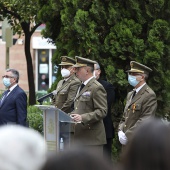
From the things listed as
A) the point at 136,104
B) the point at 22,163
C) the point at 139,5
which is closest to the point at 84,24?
the point at 139,5

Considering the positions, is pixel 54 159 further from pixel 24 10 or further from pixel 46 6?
pixel 24 10

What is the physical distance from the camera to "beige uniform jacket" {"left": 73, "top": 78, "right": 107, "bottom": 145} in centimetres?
937

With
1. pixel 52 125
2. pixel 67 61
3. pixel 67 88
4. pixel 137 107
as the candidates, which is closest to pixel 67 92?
pixel 67 88

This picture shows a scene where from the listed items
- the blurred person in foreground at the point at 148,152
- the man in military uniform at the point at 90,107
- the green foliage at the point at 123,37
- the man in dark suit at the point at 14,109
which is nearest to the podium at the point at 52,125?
the man in military uniform at the point at 90,107

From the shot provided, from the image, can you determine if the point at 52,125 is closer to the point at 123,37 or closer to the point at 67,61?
the point at 67,61

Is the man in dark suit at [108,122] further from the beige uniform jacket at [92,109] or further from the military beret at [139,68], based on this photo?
the military beret at [139,68]

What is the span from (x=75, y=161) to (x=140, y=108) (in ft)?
20.5

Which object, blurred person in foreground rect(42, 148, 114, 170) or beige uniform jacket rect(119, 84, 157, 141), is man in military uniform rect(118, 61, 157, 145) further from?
blurred person in foreground rect(42, 148, 114, 170)

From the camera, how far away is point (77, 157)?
270cm

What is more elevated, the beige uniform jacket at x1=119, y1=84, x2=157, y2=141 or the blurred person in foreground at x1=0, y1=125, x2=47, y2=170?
the blurred person in foreground at x1=0, y1=125, x2=47, y2=170

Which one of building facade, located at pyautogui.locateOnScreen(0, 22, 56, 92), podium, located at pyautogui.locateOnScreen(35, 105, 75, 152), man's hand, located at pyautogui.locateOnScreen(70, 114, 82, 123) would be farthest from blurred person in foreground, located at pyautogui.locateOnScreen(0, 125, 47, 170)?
building facade, located at pyautogui.locateOnScreen(0, 22, 56, 92)

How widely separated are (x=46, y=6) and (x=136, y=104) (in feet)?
14.4

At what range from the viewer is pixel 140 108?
888 centimetres

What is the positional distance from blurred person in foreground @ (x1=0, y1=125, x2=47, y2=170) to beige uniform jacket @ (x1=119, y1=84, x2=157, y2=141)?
596 cm
